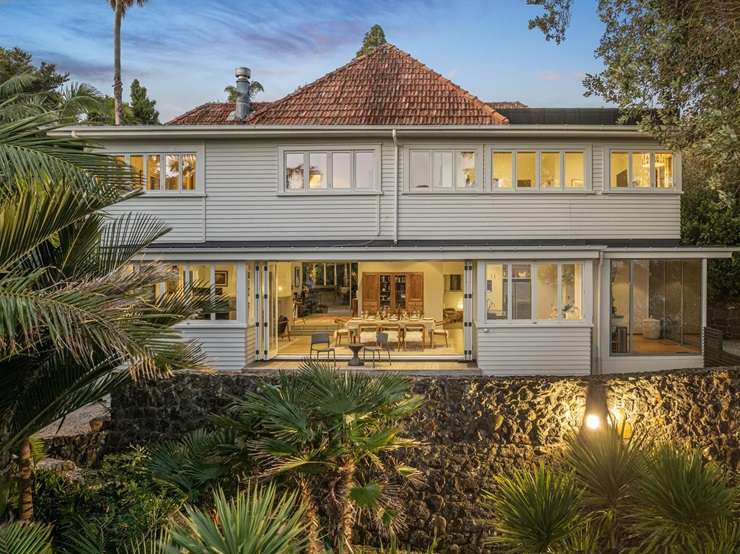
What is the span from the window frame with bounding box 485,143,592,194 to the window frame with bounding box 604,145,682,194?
0.51 m

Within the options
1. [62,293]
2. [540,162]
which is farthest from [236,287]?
[62,293]

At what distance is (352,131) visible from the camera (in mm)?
14594

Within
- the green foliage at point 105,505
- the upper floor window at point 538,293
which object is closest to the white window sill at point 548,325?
the upper floor window at point 538,293

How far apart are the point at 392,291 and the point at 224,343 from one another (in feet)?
A: 28.9

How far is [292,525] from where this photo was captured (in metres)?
3.83

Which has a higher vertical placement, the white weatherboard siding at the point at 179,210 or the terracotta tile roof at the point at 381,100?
the terracotta tile roof at the point at 381,100

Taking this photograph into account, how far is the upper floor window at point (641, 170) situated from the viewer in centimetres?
1490

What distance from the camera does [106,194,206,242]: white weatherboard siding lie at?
15219 millimetres

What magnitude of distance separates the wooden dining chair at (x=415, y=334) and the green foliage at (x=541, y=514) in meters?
9.97

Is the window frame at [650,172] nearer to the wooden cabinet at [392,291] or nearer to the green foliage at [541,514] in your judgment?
the wooden cabinet at [392,291]

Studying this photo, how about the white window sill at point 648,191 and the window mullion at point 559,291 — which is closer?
the window mullion at point 559,291

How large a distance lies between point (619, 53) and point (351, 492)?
1156 cm

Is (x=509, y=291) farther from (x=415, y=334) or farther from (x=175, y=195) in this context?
(x=175, y=195)

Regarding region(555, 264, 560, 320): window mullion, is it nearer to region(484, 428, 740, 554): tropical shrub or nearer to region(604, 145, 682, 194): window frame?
region(604, 145, 682, 194): window frame
